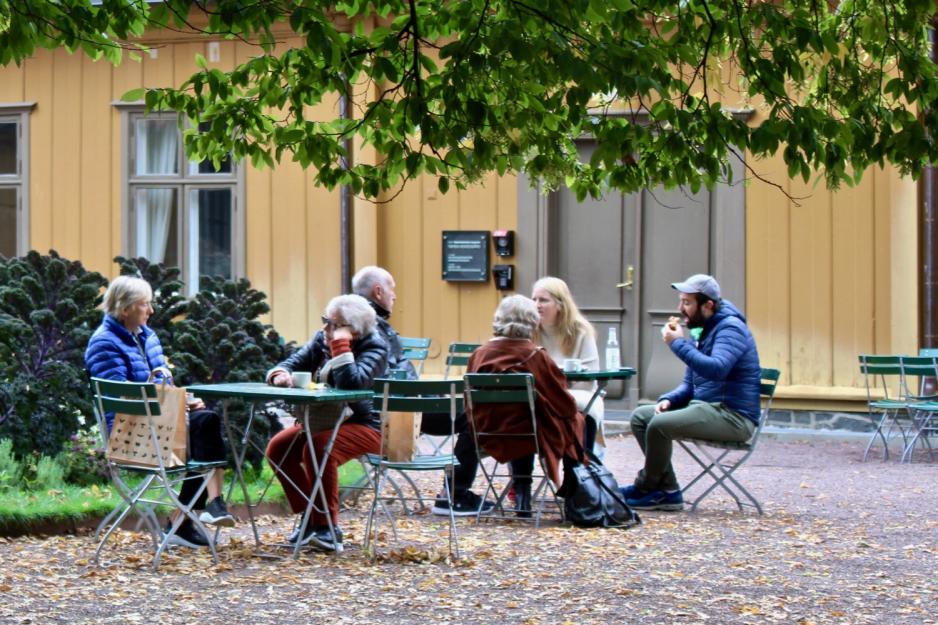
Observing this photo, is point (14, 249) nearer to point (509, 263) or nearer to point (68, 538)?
point (509, 263)

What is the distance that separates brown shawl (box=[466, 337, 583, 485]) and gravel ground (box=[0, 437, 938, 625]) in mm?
429

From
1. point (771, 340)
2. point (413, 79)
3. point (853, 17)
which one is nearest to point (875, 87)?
point (853, 17)

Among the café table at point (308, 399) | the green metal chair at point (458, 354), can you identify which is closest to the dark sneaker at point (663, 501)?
the café table at point (308, 399)

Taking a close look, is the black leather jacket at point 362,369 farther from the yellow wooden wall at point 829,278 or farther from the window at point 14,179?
the window at point 14,179

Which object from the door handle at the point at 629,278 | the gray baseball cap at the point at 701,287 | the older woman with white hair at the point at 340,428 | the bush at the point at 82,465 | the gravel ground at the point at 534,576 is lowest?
the gravel ground at the point at 534,576

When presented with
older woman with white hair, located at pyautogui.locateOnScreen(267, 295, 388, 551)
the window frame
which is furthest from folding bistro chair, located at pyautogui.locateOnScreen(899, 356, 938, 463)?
the window frame

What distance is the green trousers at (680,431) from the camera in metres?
8.57

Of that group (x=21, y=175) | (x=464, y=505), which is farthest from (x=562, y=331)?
(x=21, y=175)

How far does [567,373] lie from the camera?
8.67 m

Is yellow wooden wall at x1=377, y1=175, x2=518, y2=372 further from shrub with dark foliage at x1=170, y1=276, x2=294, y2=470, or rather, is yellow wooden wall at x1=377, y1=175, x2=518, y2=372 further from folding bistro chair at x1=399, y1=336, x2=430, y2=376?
shrub with dark foliage at x1=170, y1=276, x2=294, y2=470

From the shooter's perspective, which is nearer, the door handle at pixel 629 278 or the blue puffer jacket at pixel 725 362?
the blue puffer jacket at pixel 725 362

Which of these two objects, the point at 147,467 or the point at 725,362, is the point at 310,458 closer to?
the point at 147,467

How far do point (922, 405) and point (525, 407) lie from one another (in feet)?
14.2

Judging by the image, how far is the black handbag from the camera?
8125 millimetres
